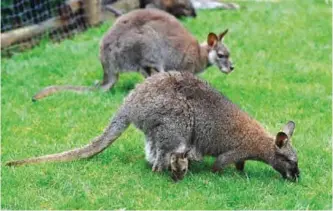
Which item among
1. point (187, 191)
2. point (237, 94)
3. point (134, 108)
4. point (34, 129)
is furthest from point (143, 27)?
point (187, 191)

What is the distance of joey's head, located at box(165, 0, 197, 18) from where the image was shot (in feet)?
40.1

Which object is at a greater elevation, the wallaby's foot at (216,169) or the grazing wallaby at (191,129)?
→ the grazing wallaby at (191,129)

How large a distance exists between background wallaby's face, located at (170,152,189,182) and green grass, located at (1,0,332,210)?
7 centimetres

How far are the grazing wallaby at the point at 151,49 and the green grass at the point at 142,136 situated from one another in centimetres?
26

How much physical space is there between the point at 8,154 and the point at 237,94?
9.66 ft

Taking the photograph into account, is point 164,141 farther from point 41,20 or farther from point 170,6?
point 170,6

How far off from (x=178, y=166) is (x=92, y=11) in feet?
19.9

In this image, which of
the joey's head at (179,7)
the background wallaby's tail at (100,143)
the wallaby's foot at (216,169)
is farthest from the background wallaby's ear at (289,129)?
the joey's head at (179,7)

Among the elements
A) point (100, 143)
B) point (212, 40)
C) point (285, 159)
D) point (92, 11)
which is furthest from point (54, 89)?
point (92, 11)

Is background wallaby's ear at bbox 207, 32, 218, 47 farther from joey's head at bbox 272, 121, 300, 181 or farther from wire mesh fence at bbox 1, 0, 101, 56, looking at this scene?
wire mesh fence at bbox 1, 0, 101, 56

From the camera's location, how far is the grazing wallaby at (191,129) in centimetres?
577

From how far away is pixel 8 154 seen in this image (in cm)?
619

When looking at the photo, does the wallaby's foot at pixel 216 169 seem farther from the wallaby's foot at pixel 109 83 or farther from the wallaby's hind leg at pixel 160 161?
the wallaby's foot at pixel 109 83

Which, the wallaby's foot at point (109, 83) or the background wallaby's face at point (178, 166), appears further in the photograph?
the wallaby's foot at point (109, 83)
